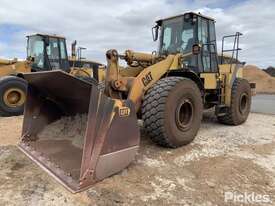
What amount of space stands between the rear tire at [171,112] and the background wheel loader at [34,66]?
195 inches

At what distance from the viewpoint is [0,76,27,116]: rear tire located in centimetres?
882

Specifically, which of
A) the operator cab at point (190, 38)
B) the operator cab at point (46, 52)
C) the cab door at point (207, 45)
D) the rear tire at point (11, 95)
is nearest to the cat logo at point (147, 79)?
the operator cab at point (190, 38)

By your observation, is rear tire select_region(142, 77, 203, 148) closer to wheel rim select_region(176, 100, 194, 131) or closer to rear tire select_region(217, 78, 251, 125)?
wheel rim select_region(176, 100, 194, 131)

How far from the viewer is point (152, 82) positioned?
5109mm

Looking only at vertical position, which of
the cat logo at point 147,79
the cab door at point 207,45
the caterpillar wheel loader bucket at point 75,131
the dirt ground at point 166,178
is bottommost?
the dirt ground at point 166,178

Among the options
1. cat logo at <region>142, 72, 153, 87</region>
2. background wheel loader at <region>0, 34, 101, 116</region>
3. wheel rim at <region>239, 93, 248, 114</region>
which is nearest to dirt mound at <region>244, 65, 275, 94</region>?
background wheel loader at <region>0, 34, 101, 116</region>

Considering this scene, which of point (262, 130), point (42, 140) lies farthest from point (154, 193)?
point (262, 130)

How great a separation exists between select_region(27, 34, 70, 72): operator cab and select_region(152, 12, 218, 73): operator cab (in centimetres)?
517

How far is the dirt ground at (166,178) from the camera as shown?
333cm

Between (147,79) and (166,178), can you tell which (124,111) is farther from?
(147,79)

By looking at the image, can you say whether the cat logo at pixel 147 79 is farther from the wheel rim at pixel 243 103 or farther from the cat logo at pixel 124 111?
the wheel rim at pixel 243 103

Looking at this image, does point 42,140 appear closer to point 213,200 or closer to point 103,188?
point 103,188

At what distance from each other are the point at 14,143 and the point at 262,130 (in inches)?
195

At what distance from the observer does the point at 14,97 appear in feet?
29.7
